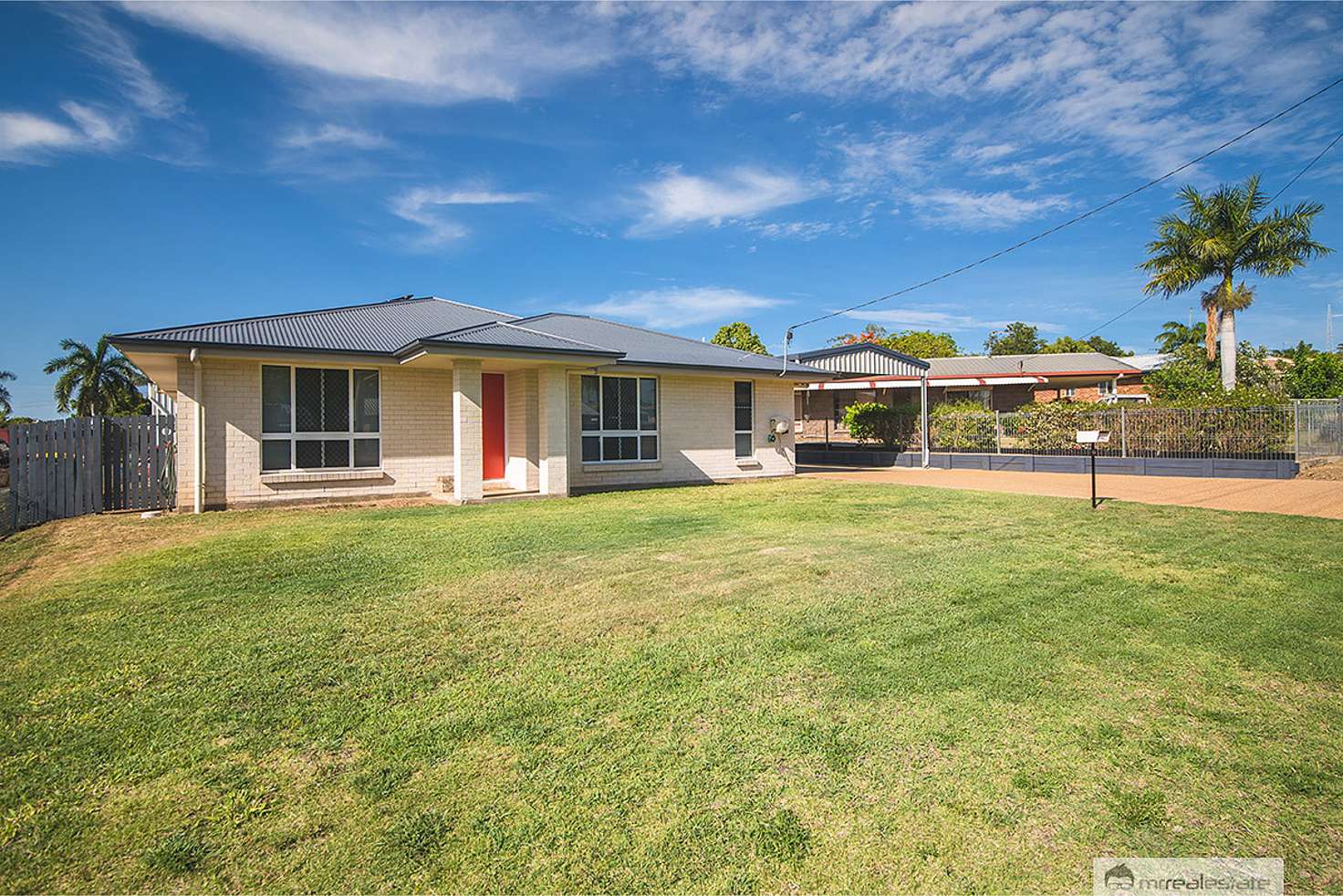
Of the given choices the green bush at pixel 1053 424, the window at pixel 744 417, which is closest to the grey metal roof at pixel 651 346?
the window at pixel 744 417

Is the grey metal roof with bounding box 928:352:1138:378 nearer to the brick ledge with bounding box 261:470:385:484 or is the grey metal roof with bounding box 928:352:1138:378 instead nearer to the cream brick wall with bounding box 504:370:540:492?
the cream brick wall with bounding box 504:370:540:492

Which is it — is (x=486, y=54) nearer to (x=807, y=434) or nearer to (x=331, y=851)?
(x=331, y=851)

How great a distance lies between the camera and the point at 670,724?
319 centimetres

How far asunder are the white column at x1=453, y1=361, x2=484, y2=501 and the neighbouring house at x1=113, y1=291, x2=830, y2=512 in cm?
2

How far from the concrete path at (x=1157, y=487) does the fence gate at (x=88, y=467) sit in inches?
560

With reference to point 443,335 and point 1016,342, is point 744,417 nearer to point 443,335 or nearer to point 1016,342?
point 443,335

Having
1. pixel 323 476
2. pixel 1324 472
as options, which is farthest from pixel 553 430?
pixel 1324 472

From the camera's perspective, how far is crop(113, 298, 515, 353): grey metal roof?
11352 mm

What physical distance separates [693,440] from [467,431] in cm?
599

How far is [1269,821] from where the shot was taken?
2.42 metres

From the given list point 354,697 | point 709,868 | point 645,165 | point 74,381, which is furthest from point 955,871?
point 74,381

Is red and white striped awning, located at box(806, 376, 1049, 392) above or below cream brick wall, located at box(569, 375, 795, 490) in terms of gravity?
above

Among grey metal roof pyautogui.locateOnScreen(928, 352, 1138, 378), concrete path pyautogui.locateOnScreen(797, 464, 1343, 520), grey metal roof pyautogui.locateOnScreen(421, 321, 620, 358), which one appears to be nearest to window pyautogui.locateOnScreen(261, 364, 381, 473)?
grey metal roof pyautogui.locateOnScreen(421, 321, 620, 358)

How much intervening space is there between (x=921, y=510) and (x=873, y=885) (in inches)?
355
